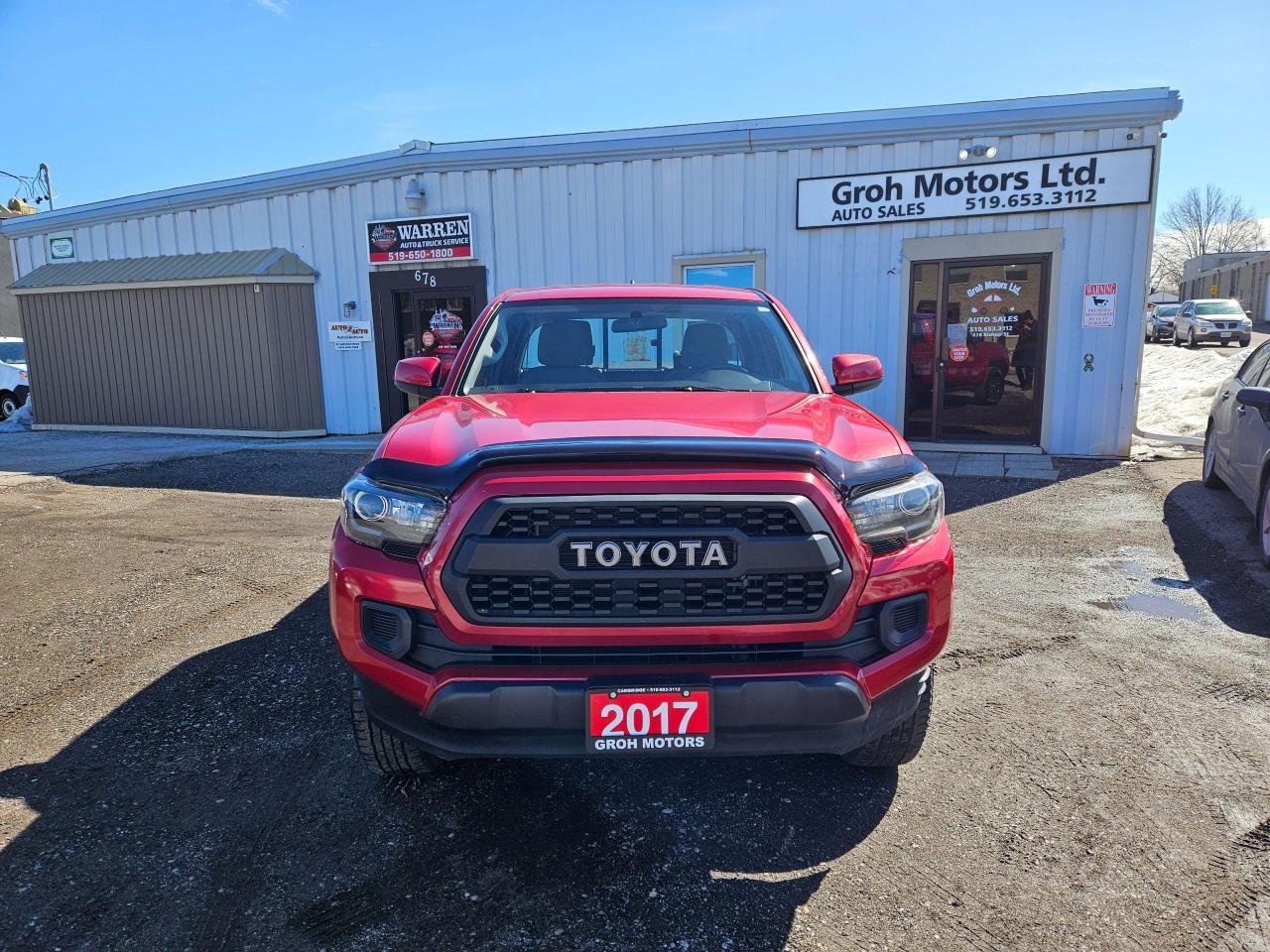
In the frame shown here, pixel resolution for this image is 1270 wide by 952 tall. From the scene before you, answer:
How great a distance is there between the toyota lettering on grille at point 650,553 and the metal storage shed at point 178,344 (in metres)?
11.9

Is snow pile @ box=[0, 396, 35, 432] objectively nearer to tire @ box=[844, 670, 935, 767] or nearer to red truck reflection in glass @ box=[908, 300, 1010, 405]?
red truck reflection in glass @ box=[908, 300, 1010, 405]

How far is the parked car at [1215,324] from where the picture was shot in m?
30.1

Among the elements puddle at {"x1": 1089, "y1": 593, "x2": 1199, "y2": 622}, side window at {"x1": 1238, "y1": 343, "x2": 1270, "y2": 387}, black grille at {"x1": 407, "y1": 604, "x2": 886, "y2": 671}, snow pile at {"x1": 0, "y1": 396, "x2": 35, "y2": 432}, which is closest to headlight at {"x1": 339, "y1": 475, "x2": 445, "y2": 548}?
black grille at {"x1": 407, "y1": 604, "x2": 886, "y2": 671}

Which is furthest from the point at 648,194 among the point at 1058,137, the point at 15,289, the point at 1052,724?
the point at 15,289

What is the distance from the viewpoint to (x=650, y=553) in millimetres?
2326

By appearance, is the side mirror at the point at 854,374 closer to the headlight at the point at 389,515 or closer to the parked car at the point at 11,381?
the headlight at the point at 389,515

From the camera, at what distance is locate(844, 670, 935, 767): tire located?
274cm

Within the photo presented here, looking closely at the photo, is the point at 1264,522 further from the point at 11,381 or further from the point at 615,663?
the point at 11,381

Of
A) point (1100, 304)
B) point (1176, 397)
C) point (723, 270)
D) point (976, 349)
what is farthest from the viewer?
point (1176, 397)

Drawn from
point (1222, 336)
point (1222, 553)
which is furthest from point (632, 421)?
point (1222, 336)

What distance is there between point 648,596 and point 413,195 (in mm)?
10970

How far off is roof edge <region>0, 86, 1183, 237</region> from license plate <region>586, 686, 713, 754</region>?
9684 mm

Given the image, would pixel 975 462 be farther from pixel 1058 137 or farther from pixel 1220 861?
pixel 1220 861

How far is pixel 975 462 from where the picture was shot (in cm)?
983
